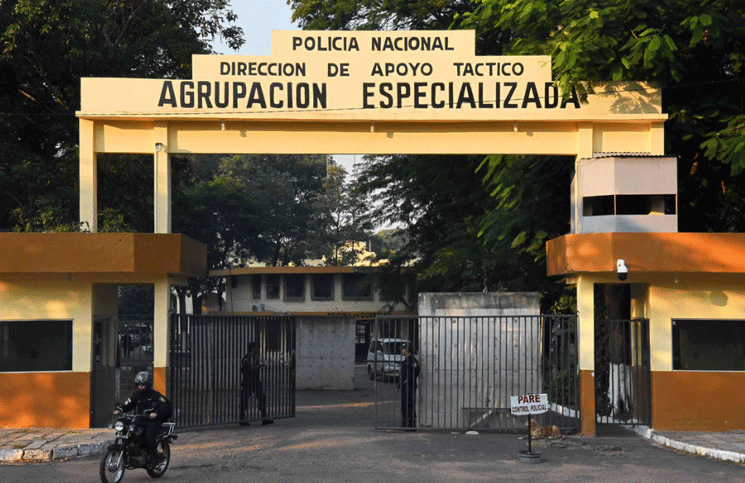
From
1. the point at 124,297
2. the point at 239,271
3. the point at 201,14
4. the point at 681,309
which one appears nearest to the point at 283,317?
the point at 681,309

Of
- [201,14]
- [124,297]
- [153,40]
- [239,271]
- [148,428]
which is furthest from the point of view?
[124,297]

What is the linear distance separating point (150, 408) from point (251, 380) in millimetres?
5085

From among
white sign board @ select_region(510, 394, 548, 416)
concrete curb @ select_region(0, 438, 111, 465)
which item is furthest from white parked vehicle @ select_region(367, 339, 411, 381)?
concrete curb @ select_region(0, 438, 111, 465)

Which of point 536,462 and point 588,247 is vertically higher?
point 588,247

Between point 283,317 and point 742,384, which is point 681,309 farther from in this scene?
point 283,317

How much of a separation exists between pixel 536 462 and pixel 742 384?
16.7ft

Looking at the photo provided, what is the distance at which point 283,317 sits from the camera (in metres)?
17.4

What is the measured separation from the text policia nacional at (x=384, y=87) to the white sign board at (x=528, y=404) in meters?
5.68

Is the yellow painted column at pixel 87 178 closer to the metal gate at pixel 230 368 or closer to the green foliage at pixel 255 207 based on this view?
the metal gate at pixel 230 368

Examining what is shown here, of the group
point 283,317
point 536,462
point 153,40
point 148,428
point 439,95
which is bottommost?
point 536,462

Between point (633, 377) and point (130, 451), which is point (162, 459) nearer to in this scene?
point (130, 451)

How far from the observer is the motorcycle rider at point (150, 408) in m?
11.3

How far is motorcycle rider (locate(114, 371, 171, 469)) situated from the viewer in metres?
11.3

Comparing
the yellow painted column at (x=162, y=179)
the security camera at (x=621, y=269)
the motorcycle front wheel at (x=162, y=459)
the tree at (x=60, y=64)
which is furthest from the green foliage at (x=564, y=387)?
the tree at (x=60, y=64)
